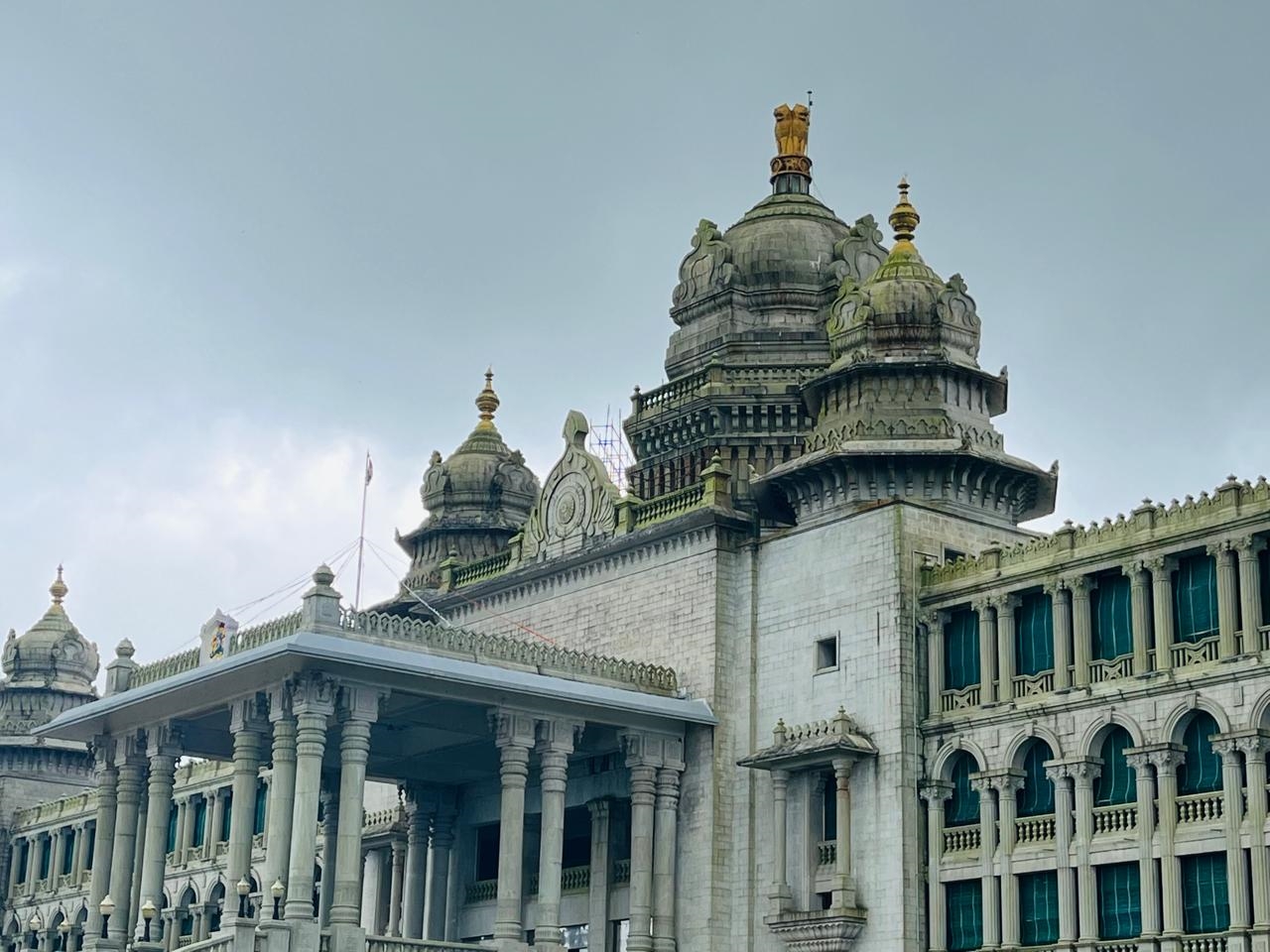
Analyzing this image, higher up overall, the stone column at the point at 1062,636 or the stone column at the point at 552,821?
the stone column at the point at 1062,636

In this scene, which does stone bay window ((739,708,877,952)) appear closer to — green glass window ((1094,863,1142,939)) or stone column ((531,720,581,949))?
stone column ((531,720,581,949))

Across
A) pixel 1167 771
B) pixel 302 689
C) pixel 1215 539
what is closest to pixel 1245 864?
pixel 1167 771

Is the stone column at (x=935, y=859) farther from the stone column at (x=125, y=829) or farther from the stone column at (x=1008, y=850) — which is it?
the stone column at (x=125, y=829)

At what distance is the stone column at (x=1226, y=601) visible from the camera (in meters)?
43.5

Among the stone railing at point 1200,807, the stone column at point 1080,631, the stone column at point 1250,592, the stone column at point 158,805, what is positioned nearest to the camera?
the stone column at point 1250,592

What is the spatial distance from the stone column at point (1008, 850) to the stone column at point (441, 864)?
20219mm

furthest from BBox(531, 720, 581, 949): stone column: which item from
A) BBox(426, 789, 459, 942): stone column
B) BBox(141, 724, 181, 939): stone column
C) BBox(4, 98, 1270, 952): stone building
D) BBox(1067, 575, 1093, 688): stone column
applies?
BBox(1067, 575, 1093, 688): stone column

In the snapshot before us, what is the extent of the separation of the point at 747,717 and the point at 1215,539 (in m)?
Answer: 14.7

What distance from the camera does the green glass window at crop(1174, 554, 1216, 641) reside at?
1746 inches

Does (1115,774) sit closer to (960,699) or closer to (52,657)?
(960,699)

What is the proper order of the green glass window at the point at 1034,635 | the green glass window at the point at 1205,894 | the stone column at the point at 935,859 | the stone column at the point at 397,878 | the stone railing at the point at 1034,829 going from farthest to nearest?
the stone column at the point at 397,878 → the stone column at the point at 935,859 → the green glass window at the point at 1034,635 → the stone railing at the point at 1034,829 → the green glass window at the point at 1205,894

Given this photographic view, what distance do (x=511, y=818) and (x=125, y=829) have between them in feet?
41.0

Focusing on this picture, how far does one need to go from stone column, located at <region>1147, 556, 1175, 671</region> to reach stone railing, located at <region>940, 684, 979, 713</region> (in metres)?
5.60

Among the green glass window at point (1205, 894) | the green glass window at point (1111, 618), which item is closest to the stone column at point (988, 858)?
the green glass window at point (1111, 618)
